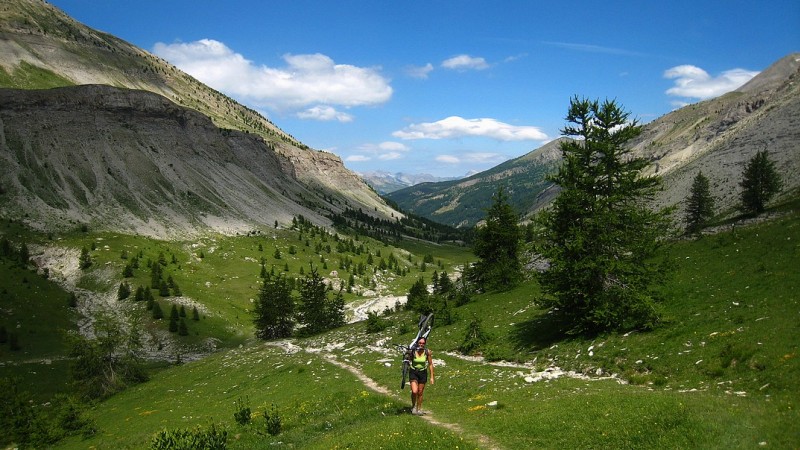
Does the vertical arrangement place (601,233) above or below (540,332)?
above

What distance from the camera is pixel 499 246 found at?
178 ft

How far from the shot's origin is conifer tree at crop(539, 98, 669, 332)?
2689 cm

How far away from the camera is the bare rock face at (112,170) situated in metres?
124

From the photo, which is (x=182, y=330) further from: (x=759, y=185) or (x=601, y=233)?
(x=759, y=185)

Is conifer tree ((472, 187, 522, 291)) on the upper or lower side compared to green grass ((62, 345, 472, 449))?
upper

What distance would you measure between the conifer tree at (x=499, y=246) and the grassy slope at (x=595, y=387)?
915 cm

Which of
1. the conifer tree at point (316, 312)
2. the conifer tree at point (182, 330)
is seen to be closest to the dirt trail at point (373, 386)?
the conifer tree at point (316, 312)

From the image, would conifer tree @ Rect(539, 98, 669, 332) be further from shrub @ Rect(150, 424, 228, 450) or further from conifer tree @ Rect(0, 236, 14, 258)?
conifer tree @ Rect(0, 236, 14, 258)

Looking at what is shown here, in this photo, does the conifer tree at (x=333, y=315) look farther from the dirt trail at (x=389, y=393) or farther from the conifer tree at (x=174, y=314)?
the conifer tree at (x=174, y=314)

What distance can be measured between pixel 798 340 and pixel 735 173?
169683 mm

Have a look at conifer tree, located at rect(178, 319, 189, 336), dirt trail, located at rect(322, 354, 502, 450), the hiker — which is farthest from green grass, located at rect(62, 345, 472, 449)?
conifer tree, located at rect(178, 319, 189, 336)

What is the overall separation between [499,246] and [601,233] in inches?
1052

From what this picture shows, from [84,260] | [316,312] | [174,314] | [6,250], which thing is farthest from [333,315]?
[6,250]

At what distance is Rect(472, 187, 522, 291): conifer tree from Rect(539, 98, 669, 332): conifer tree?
21302 millimetres
